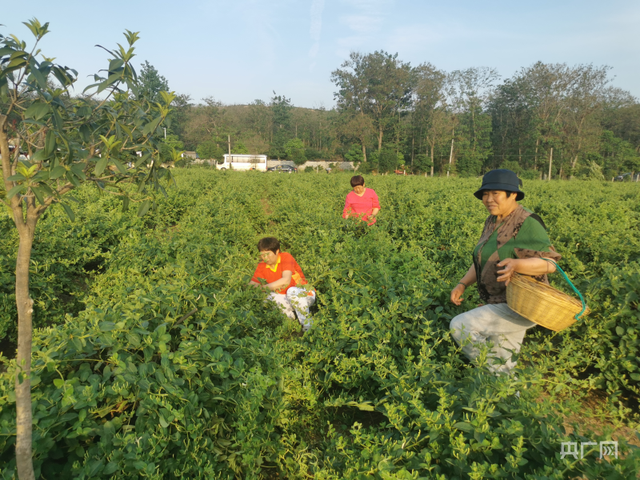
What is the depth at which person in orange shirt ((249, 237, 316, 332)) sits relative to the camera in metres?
4.14

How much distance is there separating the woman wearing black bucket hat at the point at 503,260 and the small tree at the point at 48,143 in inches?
84.8

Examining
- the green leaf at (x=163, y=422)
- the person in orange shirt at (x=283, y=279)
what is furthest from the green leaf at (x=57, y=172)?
the person in orange shirt at (x=283, y=279)

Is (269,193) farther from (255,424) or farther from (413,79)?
(413,79)

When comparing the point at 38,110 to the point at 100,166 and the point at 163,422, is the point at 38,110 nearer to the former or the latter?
the point at 100,166

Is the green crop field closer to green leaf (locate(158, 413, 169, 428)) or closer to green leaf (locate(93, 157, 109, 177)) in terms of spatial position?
green leaf (locate(158, 413, 169, 428))

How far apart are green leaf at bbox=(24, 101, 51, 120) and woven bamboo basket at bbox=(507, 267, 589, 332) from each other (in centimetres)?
249

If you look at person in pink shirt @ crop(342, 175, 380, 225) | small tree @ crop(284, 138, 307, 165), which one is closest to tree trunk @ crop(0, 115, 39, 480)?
person in pink shirt @ crop(342, 175, 380, 225)

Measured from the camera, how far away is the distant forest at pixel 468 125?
46.0m

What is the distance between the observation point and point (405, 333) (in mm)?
2885

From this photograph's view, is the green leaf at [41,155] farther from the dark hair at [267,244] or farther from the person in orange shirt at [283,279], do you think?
the dark hair at [267,244]

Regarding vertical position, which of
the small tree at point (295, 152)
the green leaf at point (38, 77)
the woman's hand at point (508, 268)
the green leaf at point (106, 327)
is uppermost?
the small tree at point (295, 152)

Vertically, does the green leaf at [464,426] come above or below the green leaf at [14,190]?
below

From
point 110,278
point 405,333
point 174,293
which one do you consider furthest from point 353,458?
point 110,278

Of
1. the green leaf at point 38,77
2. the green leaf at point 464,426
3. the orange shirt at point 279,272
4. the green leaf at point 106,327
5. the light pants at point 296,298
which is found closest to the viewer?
the green leaf at point 38,77
